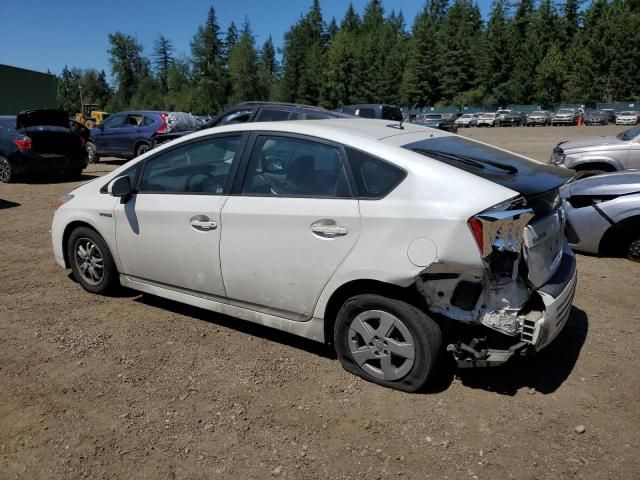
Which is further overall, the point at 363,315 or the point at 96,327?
the point at 96,327

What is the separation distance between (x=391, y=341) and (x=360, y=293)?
35 cm

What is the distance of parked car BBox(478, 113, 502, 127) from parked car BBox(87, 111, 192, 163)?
4892 cm

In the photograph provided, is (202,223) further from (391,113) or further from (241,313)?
(391,113)

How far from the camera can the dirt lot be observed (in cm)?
276

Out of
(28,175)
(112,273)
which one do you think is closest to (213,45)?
(28,175)

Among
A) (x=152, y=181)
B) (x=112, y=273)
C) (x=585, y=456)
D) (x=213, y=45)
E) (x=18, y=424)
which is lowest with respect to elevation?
(x=585, y=456)

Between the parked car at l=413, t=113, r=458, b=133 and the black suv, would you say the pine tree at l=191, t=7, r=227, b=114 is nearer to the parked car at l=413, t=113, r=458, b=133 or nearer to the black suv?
the parked car at l=413, t=113, r=458, b=133

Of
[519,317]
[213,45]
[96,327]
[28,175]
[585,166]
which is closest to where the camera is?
[519,317]

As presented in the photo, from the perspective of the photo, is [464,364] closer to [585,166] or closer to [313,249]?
[313,249]

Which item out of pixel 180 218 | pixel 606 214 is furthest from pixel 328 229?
pixel 606 214

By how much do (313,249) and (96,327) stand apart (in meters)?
2.10

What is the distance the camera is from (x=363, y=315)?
3.35 metres

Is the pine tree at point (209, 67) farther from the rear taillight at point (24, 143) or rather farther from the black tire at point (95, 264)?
the black tire at point (95, 264)

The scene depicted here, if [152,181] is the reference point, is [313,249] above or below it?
below
